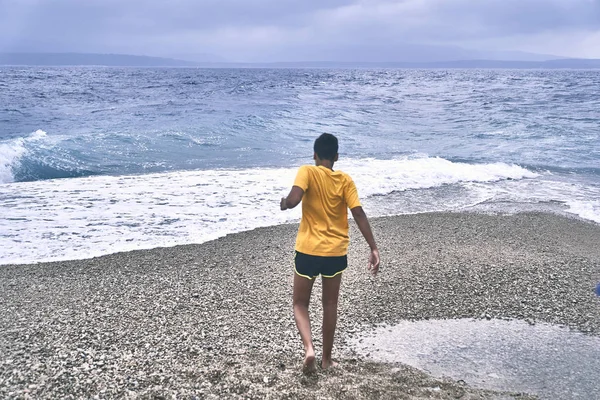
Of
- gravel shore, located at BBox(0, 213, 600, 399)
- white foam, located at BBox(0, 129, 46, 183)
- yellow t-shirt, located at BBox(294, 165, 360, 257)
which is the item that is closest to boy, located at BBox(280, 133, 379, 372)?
yellow t-shirt, located at BBox(294, 165, 360, 257)

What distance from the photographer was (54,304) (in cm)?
611

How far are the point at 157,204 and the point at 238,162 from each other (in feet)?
24.1

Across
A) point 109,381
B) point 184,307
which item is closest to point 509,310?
point 184,307

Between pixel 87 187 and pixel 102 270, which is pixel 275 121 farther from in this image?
pixel 102 270

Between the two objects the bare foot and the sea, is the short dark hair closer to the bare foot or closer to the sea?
the bare foot

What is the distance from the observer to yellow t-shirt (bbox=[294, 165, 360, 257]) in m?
4.17

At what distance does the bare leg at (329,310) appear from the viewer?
4.33 meters

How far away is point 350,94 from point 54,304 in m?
43.7

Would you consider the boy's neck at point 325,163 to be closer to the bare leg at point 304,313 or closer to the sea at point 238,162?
the bare leg at point 304,313

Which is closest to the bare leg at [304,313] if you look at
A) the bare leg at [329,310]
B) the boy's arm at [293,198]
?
the bare leg at [329,310]

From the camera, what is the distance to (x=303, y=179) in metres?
4.12

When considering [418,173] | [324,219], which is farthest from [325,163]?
[418,173]

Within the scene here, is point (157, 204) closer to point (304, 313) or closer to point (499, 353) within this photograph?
point (304, 313)

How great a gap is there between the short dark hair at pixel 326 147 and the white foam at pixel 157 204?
18.1ft
